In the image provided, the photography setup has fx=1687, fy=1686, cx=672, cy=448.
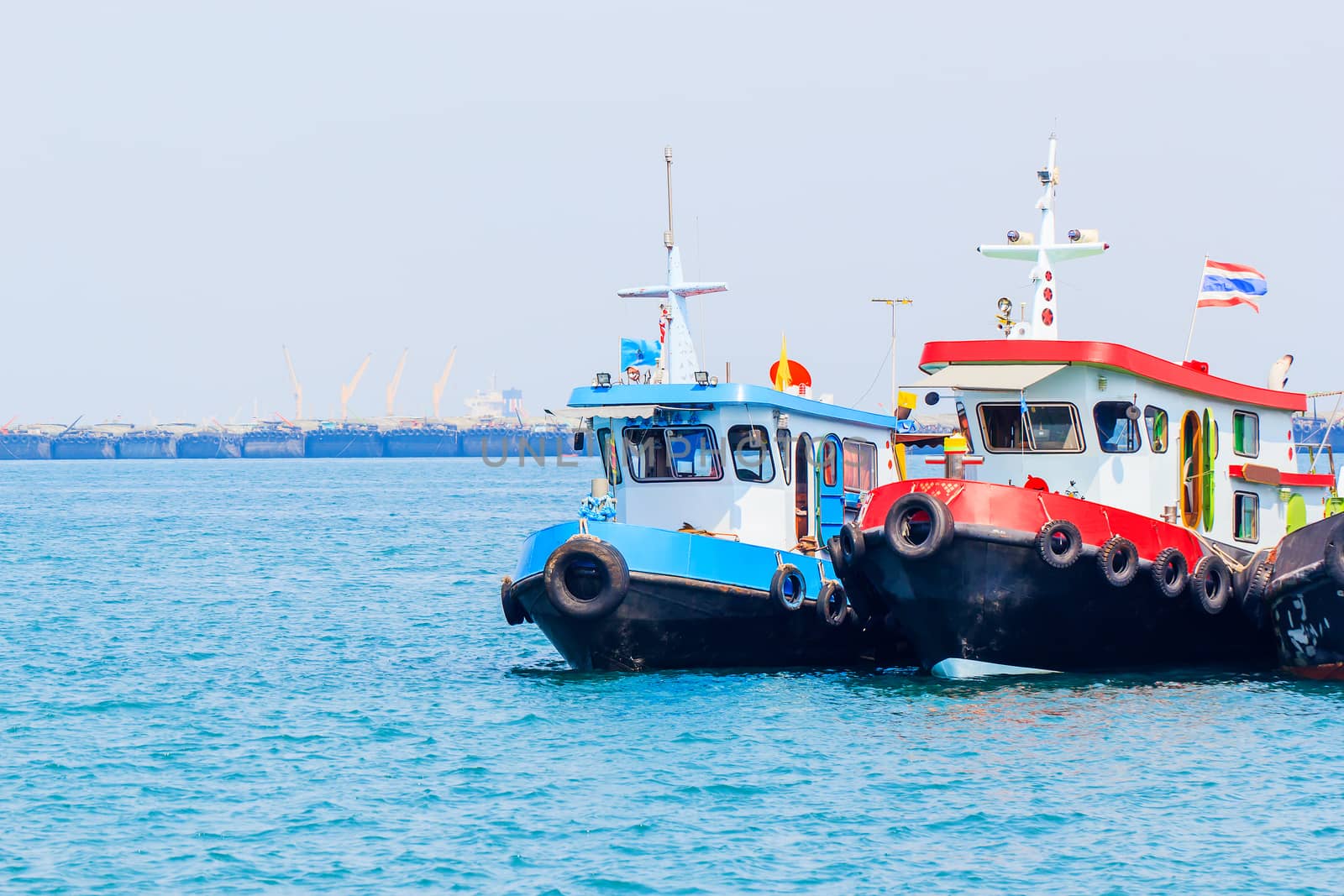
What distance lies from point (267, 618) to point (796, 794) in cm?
2182

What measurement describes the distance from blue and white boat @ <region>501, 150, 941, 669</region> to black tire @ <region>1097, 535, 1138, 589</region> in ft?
12.6

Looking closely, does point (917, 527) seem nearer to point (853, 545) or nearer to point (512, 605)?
point (853, 545)

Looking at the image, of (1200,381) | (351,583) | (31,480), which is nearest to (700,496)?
(1200,381)

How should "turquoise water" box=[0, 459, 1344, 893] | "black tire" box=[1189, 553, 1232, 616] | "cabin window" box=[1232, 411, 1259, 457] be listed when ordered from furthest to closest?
1. "cabin window" box=[1232, 411, 1259, 457]
2. "black tire" box=[1189, 553, 1232, 616]
3. "turquoise water" box=[0, 459, 1344, 893]

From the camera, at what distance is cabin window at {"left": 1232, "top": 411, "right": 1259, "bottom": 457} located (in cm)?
2755

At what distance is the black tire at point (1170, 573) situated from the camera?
23.4 metres

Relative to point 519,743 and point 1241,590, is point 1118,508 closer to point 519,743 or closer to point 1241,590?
point 1241,590

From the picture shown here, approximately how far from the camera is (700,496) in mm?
25984

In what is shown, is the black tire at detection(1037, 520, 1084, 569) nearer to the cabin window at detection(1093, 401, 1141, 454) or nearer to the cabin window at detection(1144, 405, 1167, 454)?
the cabin window at detection(1093, 401, 1141, 454)

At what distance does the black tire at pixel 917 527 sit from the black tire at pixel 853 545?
1.82 ft

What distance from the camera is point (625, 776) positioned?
1941 cm

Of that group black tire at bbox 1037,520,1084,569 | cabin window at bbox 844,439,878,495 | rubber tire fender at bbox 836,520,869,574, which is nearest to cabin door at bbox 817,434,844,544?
cabin window at bbox 844,439,878,495

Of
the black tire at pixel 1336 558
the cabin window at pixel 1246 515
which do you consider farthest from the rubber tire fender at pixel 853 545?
the cabin window at pixel 1246 515

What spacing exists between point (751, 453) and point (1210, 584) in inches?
275
